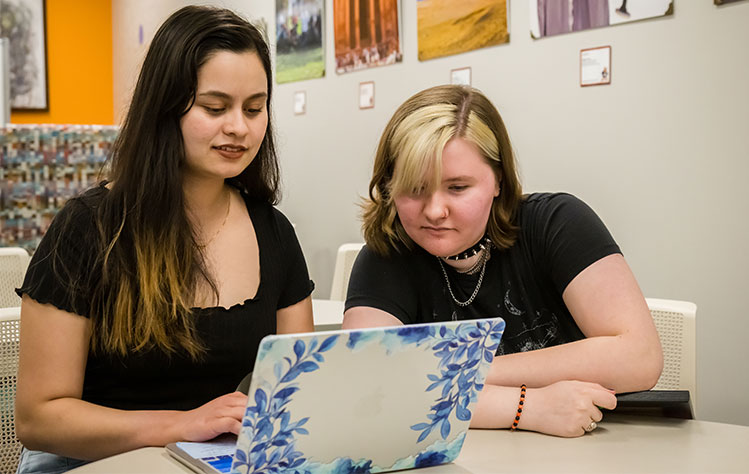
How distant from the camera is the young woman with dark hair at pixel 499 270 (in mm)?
1437

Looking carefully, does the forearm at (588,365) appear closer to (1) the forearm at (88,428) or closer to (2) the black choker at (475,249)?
(2) the black choker at (475,249)

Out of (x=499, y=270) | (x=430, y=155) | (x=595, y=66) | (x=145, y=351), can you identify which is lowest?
(x=145, y=351)

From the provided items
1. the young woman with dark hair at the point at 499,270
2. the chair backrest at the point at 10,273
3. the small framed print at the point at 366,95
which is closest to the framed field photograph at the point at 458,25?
the small framed print at the point at 366,95

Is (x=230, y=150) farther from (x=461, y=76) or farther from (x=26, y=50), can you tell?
(x=26, y=50)

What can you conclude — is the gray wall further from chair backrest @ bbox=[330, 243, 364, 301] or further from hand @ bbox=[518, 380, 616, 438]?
hand @ bbox=[518, 380, 616, 438]

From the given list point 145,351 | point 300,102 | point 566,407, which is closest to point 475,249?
point 566,407

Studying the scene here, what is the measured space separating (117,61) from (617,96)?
18.1ft

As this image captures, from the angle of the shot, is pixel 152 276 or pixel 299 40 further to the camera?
pixel 299 40

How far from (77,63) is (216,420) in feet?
22.7

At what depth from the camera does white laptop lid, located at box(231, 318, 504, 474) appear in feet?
3.03

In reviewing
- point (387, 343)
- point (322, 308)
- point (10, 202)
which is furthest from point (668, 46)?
point (10, 202)

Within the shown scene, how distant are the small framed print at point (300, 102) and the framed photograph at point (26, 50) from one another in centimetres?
348

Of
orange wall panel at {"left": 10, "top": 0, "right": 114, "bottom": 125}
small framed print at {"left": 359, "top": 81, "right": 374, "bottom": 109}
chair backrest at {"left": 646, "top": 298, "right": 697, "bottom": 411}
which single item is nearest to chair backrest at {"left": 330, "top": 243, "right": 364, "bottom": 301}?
small framed print at {"left": 359, "top": 81, "right": 374, "bottom": 109}

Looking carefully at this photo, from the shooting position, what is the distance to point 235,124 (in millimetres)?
1413
